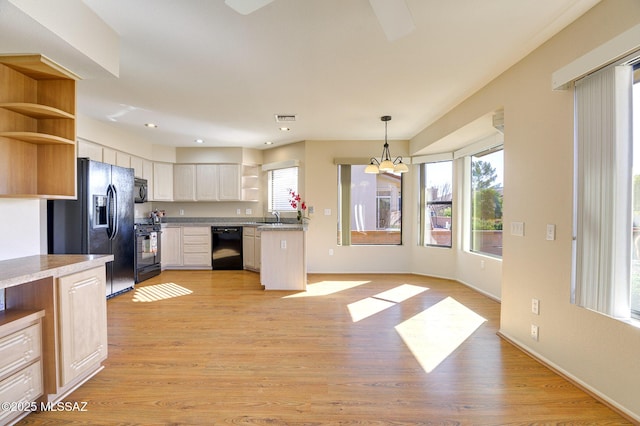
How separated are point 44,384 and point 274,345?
153 cm

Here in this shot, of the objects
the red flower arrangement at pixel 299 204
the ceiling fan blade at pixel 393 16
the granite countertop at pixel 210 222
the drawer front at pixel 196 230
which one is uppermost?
the ceiling fan blade at pixel 393 16

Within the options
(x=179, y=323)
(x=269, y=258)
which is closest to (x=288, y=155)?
(x=269, y=258)

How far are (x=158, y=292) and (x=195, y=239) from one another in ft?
5.64

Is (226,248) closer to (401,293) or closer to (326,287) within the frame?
(326,287)

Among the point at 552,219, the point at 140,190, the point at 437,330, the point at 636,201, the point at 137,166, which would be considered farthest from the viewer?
the point at 137,166

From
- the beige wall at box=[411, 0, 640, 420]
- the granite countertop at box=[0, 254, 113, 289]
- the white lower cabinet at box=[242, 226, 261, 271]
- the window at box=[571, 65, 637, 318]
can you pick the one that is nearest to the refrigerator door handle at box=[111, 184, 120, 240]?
the granite countertop at box=[0, 254, 113, 289]

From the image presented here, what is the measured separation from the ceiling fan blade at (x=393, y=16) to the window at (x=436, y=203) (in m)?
3.76

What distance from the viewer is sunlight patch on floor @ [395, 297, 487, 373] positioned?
2.48 m

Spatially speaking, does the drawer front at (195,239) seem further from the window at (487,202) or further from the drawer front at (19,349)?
the window at (487,202)

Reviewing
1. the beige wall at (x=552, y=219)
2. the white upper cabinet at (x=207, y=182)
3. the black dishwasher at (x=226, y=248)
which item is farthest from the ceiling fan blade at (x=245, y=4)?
the white upper cabinet at (x=207, y=182)

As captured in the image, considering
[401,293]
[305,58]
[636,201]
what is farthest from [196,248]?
[636,201]

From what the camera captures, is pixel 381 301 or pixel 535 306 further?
pixel 381 301

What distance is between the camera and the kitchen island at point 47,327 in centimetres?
161

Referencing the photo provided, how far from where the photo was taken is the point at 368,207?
5609 mm
